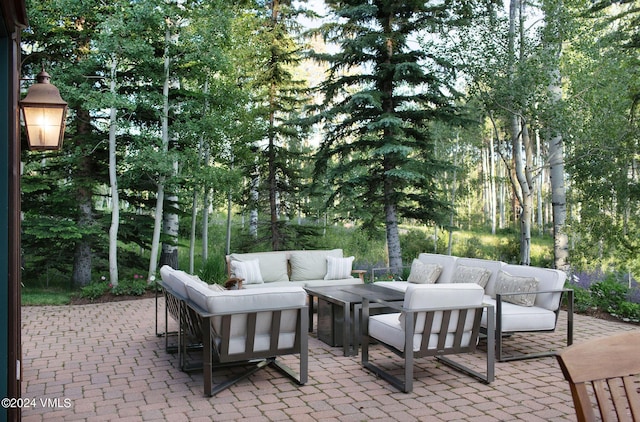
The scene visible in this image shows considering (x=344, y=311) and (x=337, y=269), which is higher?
(x=337, y=269)

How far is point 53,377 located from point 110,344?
1110 mm

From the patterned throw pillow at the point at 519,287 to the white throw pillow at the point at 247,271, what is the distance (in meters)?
3.11

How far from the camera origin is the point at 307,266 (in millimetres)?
7324

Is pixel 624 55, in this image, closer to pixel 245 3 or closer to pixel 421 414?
pixel 245 3

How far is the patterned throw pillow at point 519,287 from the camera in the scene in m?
5.23

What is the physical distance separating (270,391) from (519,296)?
2.81 meters

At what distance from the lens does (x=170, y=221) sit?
1020 cm

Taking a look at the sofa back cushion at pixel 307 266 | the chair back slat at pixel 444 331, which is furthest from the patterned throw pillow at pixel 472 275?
the sofa back cushion at pixel 307 266

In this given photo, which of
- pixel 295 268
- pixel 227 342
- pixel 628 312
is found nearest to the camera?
pixel 227 342

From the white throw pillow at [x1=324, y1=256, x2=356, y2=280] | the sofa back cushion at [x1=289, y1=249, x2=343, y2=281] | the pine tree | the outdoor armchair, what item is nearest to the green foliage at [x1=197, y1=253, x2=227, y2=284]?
the sofa back cushion at [x1=289, y1=249, x2=343, y2=281]

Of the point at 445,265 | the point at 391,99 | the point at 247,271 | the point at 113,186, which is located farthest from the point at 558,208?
the point at 113,186

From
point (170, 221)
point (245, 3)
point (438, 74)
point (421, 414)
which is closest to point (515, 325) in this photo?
point (421, 414)

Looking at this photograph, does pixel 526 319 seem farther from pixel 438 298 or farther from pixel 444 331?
pixel 438 298

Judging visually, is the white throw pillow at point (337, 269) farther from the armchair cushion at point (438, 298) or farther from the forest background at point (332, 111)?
the armchair cushion at point (438, 298)
